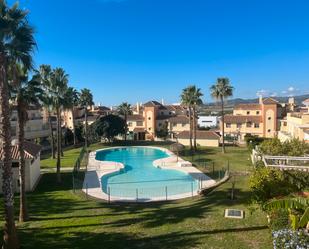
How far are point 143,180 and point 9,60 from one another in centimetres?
2097

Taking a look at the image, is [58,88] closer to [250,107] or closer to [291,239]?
[291,239]

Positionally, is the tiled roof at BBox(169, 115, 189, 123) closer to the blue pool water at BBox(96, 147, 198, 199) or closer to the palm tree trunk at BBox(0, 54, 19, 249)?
the blue pool water at BBox(96, 147, 198, 199)

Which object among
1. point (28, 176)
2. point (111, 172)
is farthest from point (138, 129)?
point (28, 176)

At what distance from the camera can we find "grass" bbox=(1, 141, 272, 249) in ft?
46.2

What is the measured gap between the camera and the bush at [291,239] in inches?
386

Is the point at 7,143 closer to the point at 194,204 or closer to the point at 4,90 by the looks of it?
the point at 4,90

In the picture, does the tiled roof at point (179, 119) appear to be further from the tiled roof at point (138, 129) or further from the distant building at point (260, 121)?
the distant building at point (260, 121)

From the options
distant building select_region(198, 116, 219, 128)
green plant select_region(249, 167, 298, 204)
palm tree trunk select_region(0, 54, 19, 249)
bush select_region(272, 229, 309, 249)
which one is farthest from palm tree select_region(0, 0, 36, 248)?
distant building select_region(198, 116, 219, 128)

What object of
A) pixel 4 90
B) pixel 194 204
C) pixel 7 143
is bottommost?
pixel 194 204

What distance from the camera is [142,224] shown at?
1686cm

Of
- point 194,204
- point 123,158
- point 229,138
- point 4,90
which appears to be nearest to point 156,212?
point 194,204

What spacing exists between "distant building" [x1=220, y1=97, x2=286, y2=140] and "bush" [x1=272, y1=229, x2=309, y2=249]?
52.6m

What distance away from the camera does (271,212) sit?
46.2 ft

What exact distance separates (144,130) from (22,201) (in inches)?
2196
